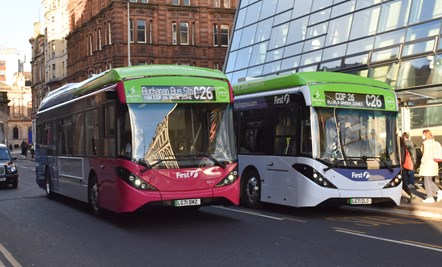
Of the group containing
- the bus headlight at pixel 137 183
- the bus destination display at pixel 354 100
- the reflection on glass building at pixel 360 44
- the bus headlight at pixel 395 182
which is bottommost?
the bus headlight at pixel 395 182

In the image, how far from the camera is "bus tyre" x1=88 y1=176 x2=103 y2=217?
12023 millimetres

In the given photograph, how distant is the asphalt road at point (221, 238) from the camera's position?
7766mm

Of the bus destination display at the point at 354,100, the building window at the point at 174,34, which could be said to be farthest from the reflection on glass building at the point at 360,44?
the building window at the point at 174,34

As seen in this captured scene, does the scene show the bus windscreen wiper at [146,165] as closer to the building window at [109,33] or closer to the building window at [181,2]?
the building window at [109,33]

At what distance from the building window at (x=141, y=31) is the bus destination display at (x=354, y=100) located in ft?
146

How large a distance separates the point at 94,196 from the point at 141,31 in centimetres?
4464

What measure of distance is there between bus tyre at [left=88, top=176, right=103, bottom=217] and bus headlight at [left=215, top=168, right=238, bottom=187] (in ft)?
9.28

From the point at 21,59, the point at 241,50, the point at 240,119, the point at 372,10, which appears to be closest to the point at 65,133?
the point at 240,119

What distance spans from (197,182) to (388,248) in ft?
12.1

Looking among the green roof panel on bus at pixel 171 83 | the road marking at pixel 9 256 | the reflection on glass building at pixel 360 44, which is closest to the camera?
the road marking at pixel 9 256

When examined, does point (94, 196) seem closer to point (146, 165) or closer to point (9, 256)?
point (146, 165)

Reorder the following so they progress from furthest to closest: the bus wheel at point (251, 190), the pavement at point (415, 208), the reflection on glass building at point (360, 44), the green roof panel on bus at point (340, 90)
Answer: the reflection on glass building at point (360, 44)
the bus wheel at point (251, 190)
the pavement at point (415, 208)
the green roof panel on bus at point (340, 90)

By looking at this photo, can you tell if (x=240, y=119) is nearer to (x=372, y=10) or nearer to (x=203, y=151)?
(x=203, y=151)

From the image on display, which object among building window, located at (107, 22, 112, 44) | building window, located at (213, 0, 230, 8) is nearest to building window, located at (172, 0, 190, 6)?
building window, located at (213, 0, 230, 8)
